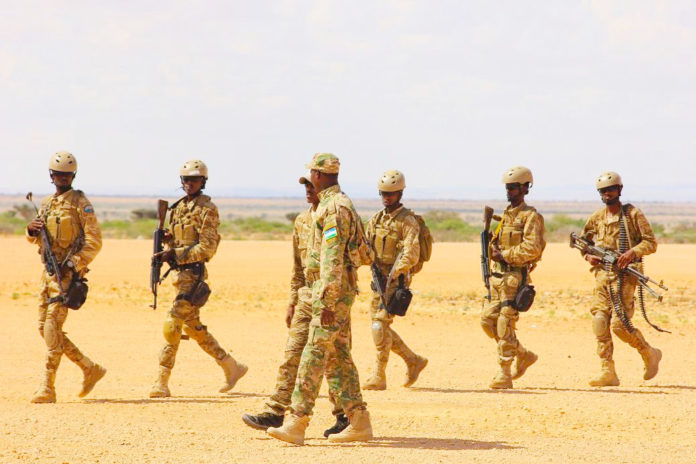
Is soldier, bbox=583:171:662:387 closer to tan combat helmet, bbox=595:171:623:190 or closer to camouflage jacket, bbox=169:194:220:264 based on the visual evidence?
tan combat helmet, bbox=595:171:623:190

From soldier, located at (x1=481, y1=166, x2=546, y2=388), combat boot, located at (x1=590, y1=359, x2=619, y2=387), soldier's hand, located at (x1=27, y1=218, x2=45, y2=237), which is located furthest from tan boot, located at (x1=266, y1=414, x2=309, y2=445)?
combat boot, located at (x1=590, y1=359, x2=619, y2=387)

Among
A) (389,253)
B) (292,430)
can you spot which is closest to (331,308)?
(292,430)

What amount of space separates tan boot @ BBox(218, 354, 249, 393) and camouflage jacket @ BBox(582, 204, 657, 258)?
4092mm

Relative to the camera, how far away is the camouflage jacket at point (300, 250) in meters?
9.96

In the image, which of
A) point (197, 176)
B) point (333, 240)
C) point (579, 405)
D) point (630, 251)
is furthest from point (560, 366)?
point (333, 240)

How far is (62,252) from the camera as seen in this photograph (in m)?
11.1

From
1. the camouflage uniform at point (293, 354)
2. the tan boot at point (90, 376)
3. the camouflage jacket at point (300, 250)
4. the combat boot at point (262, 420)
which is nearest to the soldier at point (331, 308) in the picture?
A: the camouflage uniform at point (293, 354)

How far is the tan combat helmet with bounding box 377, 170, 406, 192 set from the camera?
38.9 feet

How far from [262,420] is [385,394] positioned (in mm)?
2958

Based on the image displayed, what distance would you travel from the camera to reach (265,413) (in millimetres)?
9000

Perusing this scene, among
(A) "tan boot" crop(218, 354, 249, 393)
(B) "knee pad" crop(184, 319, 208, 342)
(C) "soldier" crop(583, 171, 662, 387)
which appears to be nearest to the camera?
(B) "knee pad" crop(184, 319, 208, 342)

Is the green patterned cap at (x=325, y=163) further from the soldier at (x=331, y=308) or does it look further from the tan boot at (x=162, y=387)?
the tan boot at (x=162, y=387)

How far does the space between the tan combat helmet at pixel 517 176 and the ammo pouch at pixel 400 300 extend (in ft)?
5.24

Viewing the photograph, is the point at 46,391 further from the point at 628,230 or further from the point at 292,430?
the point at 628,230
